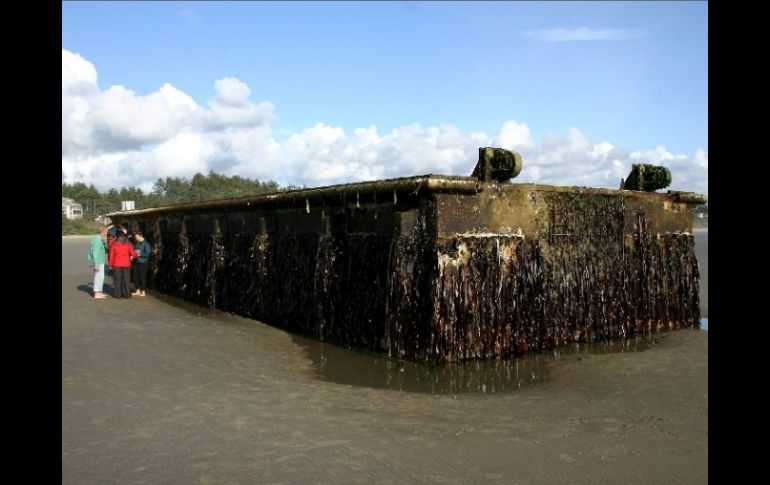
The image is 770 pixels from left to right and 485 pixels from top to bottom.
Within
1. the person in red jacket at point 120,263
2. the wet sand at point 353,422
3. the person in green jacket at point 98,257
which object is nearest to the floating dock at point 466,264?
the wet sand at point 353,422

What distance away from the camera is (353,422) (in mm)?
4207

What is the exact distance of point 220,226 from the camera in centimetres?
1074

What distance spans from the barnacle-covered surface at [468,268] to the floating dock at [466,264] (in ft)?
0.05

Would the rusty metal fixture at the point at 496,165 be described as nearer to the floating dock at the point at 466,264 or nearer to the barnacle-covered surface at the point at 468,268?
the floating dock at the point at 466,264

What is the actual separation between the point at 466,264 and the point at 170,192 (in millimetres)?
127026

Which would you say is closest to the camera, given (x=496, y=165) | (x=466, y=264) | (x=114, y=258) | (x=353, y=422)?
(x=353, y=422)

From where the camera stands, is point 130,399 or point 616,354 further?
point 616,354

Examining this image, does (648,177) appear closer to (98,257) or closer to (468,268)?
(468,268)

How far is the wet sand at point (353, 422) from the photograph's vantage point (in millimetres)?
3283

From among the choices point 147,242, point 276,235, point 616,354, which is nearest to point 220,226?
point 276,235

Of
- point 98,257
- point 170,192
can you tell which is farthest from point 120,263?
point 170,192
